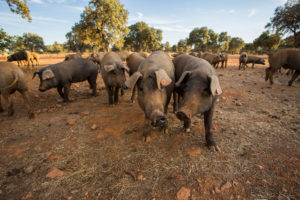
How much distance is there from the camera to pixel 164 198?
7.00 feet

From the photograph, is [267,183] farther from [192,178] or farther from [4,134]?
[4,134]

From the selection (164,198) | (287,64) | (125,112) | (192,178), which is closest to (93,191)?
(164,198)

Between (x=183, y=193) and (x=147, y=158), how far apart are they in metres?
1.00

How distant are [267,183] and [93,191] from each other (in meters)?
2.86

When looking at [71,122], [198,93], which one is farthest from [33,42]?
[198,93]

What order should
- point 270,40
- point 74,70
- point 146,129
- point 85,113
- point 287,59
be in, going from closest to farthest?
point 146,129, point 85,113, point 74,70, point 287,59, point 270,40

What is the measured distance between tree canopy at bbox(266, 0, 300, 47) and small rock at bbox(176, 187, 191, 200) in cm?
3386

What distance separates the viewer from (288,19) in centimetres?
2408

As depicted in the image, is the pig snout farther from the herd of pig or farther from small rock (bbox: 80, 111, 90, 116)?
small rock (bbox: 80, 111, 90, 116)

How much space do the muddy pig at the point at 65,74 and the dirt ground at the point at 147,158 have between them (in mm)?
1907

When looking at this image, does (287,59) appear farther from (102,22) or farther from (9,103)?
(102,22)

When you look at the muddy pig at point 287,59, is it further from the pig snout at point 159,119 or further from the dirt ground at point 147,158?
the pig snout at point 159,119

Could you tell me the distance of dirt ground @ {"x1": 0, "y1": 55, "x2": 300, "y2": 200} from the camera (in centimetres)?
227

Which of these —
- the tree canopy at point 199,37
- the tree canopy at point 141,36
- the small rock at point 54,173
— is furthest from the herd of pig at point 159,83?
the tree canopy at point 199,37
